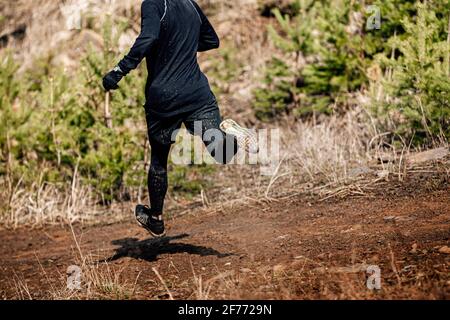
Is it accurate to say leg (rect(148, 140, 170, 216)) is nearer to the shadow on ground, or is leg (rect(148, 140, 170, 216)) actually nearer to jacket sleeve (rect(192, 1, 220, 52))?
the shadow on ground

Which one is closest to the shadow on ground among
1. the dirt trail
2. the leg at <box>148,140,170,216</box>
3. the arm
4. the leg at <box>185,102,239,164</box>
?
the dirt trail

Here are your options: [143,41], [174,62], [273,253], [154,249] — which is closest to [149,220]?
[154,249]

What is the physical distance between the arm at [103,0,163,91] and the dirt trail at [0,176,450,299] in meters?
1.52

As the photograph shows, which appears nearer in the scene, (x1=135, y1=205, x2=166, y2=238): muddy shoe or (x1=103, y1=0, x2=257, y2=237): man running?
(x1=103, y1=0, x2=257, y2=237): man running

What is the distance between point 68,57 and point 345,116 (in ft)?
26.6

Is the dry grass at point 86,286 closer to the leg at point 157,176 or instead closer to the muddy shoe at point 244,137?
the leg at point 157,176

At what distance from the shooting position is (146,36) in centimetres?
498

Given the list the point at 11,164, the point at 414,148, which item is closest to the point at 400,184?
the point at 414,148

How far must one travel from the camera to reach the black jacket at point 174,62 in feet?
16.9

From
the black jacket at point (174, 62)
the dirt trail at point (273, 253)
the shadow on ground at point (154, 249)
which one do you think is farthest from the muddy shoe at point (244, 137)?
the shadow on ground at point (154, 249)

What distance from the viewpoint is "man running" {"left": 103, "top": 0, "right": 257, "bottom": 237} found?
509 centimetres

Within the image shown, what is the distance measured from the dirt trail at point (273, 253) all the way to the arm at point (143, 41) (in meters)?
1.52

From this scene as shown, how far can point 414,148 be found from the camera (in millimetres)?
8070
